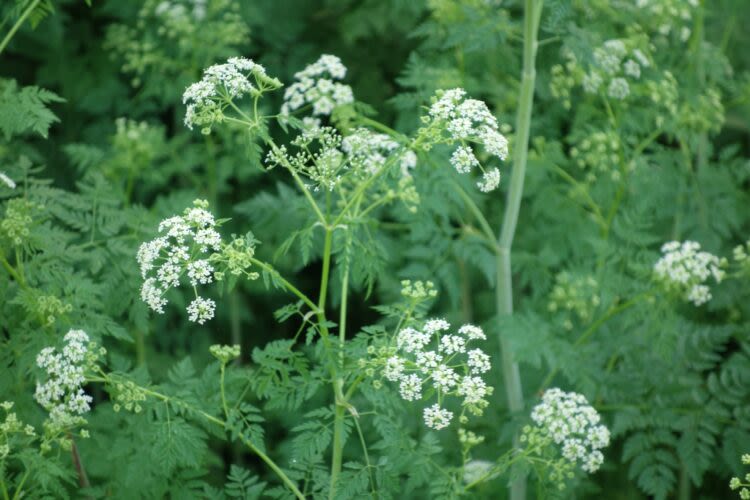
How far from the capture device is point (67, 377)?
3.15 m

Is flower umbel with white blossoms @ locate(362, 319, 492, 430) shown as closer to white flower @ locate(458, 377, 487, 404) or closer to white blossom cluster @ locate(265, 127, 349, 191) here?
white flower @ locate(458, 377, 487, 404)

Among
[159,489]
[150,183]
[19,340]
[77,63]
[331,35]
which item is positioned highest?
[331,35]

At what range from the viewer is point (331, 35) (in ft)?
22.0

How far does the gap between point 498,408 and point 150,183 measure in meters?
2.77

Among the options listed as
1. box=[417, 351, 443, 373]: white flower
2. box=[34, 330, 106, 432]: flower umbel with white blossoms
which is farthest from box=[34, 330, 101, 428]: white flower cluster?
box=[417, 351, 443, 373]: white flower

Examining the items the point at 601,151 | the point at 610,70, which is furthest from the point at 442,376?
the point at 610,70

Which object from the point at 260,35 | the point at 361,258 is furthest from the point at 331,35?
the point at 361,258

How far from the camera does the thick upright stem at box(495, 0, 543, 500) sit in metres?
4.16

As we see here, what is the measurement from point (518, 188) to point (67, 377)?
233 cm

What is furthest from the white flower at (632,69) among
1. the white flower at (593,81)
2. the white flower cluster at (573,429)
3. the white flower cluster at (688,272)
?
the white flower cluster at (573,429)

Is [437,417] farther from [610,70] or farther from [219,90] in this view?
[610,70]

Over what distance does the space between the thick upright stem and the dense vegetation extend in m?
0.01

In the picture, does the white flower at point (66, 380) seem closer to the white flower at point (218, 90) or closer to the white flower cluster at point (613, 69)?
the white flower at point (218, 90)

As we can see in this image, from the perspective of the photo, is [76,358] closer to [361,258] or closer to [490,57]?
[361,258]
